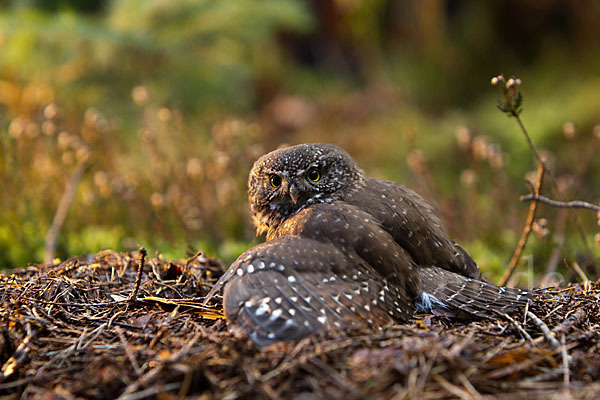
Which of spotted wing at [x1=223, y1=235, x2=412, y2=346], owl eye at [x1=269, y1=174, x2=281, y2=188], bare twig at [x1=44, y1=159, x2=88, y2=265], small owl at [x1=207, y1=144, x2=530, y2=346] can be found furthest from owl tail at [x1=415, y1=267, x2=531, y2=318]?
bare twig at [x1=44, y1=159, x2=88, y2=265]

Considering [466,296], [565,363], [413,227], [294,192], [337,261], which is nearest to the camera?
[565,363]

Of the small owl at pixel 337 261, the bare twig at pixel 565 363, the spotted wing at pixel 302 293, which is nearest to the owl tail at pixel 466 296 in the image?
the small owl at pixel 337 261

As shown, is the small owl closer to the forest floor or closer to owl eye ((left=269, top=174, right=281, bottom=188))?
owl eye ((left=269, top=174, right=281, bottom=188))

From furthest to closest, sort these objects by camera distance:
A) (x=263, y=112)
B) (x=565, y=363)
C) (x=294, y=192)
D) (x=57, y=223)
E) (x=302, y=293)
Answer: (x=263, y=112)
(x=57, y=223)
(x=294, y=192)
(x=302, y=293)
(x=565, y=363)

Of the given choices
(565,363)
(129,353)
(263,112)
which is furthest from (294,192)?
(263,112)

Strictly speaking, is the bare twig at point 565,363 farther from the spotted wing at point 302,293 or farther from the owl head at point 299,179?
the owl head at point 299,179

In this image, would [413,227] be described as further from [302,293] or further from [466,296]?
[302,293]

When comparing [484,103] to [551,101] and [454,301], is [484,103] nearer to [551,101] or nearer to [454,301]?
[551,101]
